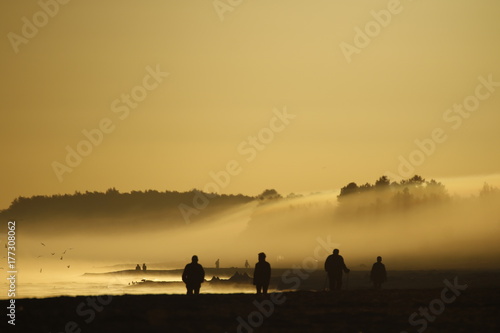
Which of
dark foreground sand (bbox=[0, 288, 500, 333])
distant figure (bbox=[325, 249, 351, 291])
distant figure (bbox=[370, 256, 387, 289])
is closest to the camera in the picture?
dark foreground sand (bbox=[0, 288, 500, 333])

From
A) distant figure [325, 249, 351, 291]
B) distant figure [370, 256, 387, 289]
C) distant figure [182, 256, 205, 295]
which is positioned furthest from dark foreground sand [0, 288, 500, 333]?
distant figure [370, 256, 387, 289]

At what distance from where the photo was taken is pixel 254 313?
1171 inches

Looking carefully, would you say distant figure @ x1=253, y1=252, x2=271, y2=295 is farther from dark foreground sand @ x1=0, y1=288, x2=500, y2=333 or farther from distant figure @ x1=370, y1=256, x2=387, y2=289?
distant figure @ x1=370, y1=256, x2=387, y2=289

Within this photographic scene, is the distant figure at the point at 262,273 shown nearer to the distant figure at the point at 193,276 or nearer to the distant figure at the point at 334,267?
the distant figure at the point at 193,276

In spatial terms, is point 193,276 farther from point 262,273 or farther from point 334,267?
point 334,267

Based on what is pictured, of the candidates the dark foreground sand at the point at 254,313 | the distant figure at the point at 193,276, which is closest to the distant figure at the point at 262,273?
the distant figure at the point at 193,276

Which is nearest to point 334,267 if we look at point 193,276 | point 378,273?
point 378,273

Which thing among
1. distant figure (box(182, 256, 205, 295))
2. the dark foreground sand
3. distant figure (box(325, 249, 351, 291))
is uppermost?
distant figure (box(325, 249, 351, 291))

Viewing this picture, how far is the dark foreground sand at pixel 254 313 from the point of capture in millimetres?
27125

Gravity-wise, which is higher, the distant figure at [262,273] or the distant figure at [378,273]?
the distant figure at [378,273]

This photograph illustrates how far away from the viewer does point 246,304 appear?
107 ft

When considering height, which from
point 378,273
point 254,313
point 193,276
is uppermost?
point 378,273

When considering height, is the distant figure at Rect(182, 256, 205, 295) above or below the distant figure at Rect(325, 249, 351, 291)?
below

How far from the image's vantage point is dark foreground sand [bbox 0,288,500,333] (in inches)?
1068
